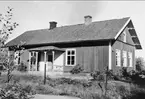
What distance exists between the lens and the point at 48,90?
10.8 metres

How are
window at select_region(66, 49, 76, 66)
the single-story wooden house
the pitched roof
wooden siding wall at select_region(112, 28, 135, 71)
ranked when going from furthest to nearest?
1. window at select_region(66, 49, 76, 66)
2. the pitched roof
3. wooden siding wall at select_region(112, 28, 135, 71)
4. the single-story wooden house

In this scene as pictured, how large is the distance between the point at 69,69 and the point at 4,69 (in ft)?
53.0

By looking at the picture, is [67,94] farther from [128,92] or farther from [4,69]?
[4,69]

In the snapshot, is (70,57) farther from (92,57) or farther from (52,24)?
(52,24)

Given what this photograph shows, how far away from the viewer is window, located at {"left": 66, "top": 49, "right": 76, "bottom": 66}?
21.3 metres

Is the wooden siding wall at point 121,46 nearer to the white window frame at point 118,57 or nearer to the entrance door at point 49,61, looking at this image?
the white window frame at point 118,57

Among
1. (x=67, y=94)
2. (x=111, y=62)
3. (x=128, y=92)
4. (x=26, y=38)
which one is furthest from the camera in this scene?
(x=26, y=38)

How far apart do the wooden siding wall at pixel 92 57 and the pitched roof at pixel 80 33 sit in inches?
43.0

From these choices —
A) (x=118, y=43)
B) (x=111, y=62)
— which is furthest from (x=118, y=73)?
(x=118, y=43)

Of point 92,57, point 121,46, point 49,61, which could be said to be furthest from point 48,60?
point 121,46

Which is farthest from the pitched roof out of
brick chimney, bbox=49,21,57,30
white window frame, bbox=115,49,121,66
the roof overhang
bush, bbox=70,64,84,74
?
bush, bbox=70,64,84,74

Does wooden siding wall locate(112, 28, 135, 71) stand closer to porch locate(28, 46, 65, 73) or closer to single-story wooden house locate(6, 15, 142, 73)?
single-story wooden house locate(6, 15, 142, 73)

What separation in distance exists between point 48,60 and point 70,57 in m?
3.29

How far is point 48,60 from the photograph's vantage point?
23516 millimetres
